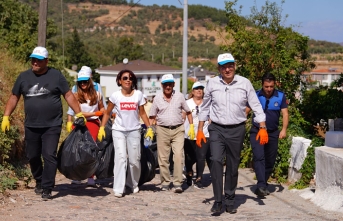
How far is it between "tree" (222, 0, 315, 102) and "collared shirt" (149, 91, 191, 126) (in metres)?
3.17

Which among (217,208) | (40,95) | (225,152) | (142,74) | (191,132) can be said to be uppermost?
(142,74)

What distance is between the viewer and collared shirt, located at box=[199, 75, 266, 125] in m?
7.60

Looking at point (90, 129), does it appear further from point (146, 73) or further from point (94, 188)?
point (146, 73)

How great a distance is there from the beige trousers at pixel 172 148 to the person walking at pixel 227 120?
1.64 m

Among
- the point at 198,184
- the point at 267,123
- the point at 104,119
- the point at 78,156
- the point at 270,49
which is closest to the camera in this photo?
the point at 78,156

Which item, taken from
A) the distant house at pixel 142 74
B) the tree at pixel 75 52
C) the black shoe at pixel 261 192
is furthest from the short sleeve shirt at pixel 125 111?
the tree at pixel 75 52

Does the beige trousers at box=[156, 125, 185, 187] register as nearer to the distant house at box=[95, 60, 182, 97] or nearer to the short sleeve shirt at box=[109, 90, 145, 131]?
the short sleeve shirt at box=[109, 90, 145, 131]

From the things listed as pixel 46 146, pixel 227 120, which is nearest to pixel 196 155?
pixel 227 120

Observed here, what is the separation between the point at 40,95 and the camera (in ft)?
25.9

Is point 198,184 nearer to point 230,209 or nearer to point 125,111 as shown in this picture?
point 125,111

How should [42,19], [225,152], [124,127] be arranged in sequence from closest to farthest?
1. [225,152]
2. [124,127]
3. [42,19]

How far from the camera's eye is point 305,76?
12.4 metres

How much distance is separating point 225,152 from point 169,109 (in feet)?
5.92

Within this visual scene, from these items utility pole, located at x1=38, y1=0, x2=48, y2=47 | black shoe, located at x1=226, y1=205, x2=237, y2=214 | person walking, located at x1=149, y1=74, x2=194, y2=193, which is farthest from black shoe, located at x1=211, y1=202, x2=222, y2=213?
utility pole, located at x1=38, y1=0, x2=48, y2=47
